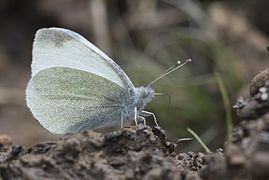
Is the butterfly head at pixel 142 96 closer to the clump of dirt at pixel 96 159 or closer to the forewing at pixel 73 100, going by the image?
the forewing at pixel 73 100

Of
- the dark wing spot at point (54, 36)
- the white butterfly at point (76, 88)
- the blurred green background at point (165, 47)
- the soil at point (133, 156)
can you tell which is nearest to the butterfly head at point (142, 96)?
the white butterfly at point (76, 88)

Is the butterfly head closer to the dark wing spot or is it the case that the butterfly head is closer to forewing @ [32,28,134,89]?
forewing @ [32,28,134,89]

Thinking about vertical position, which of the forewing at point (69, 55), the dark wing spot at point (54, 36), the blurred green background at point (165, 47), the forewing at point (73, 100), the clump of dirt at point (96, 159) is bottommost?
the clump of dirt at point (96, 159)

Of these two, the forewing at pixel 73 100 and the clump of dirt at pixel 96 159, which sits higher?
the forewing at pixel 73 100

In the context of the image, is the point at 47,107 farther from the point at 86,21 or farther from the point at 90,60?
the point at 86,21

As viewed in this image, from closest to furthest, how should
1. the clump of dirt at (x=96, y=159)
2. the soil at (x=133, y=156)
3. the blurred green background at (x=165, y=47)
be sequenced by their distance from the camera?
the soil at (x=133, y=156)
the clump of dirt at (x=96, y=159)
the blurred green background at (x=165, y=47)

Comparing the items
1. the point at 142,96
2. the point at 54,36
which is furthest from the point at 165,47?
the point at 54,36

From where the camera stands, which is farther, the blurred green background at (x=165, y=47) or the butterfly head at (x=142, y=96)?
the blurred green background at (x=165, y=47)
